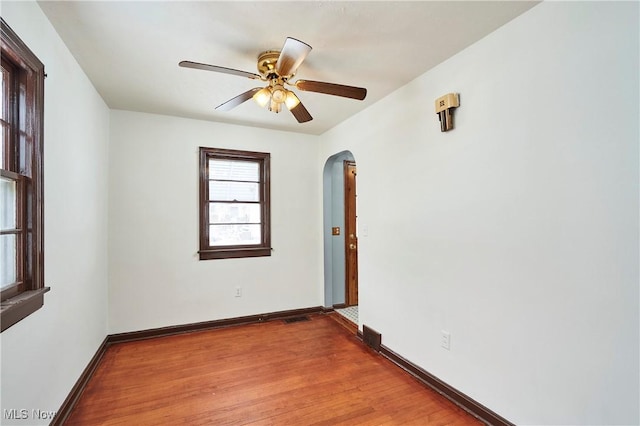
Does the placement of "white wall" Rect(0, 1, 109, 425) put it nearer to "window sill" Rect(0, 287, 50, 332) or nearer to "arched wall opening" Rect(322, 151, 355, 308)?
"window sill" Rect(0, 287, 50, 332)

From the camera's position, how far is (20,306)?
56.5 inches

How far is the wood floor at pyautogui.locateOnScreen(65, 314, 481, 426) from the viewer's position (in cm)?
202

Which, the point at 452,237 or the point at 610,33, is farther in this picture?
the point at 452,237

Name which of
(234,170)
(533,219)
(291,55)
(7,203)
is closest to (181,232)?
(234,170)

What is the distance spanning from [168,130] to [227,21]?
80.4 inches

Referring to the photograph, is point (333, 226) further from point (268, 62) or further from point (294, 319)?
point (268, 62)

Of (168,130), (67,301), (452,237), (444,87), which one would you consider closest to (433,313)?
(452,237)

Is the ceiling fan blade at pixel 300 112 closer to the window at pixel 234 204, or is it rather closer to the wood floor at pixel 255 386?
the window at pixel 234 204

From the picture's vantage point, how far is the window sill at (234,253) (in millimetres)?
3605

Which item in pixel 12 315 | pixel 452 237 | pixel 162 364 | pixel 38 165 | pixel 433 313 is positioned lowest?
pixel 162 364

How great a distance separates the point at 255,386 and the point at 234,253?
1684 millimetres

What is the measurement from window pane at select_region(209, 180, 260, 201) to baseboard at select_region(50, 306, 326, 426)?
145 centimetres

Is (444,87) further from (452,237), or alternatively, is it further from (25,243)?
(25,243)

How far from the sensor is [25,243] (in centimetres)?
161
